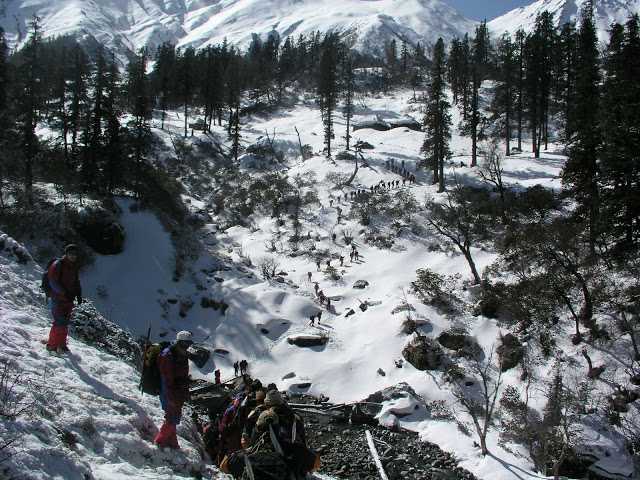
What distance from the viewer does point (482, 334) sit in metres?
22.7

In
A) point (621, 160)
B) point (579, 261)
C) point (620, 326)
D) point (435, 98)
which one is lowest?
point (620, 326)

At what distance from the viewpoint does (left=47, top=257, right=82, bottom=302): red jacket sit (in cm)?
823

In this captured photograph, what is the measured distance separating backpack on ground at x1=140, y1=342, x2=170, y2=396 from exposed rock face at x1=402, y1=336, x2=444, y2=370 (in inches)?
663

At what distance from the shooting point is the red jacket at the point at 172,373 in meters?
6.83

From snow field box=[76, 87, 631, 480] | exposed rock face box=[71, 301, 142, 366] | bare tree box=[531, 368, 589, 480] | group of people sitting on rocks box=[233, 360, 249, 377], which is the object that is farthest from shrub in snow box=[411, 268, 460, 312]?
exposed rock face box=[71, 301, 142, 366]

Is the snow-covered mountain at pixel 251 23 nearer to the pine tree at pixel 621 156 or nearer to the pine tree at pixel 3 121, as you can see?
the pine tree at pixel 3 121

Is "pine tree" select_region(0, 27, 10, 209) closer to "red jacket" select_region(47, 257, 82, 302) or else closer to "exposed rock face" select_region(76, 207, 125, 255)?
"exposed rock face" select_region(76, 207, 125, 255)

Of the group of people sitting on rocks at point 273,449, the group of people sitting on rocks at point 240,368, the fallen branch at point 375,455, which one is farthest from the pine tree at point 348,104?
the group of people sitting on rocks at point 273,449

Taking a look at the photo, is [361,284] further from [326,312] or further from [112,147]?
[112,147]

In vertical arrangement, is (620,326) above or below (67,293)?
below

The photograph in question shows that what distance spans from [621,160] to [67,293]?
849 inches

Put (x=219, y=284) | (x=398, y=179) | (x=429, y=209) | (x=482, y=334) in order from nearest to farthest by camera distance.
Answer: (x=482, y=334) < (x=219, y=284) < (x=429, y=209) < (x=398, y=179)

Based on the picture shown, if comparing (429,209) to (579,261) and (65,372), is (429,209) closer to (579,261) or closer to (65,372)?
(579,261)

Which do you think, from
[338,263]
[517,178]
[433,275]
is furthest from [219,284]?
[517,178]
